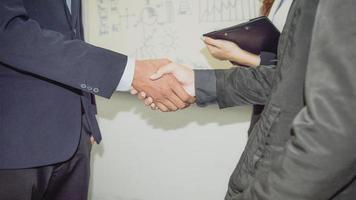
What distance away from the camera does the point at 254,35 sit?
37.7 inches

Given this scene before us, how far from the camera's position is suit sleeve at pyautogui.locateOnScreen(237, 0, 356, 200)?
15.3 inches

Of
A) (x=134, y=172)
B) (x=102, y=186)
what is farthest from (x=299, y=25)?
(x=102, y=186)

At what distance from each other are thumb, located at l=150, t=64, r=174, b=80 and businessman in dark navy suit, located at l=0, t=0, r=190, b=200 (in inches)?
3.8

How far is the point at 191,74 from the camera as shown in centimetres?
100

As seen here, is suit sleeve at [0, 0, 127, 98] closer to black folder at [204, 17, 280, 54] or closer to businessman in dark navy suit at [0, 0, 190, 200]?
businessman in dark navy suit at [0, 0, 190, 200]

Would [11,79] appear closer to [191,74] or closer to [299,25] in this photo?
[191,74]

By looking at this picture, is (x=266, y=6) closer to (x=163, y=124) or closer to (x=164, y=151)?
(x=163, y=124)

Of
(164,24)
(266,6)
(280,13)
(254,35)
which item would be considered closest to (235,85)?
(254,35)

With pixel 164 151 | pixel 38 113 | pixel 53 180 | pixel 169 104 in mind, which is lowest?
pixel 164 151

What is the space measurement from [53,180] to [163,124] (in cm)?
66

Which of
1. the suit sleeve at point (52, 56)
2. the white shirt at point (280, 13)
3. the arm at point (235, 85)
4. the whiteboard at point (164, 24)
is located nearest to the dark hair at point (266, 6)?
the whiteboard at point (164, 24)

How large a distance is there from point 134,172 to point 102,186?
9.6 inches

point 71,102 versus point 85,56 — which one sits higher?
point 85,56

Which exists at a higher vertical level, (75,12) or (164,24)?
(75,12)
